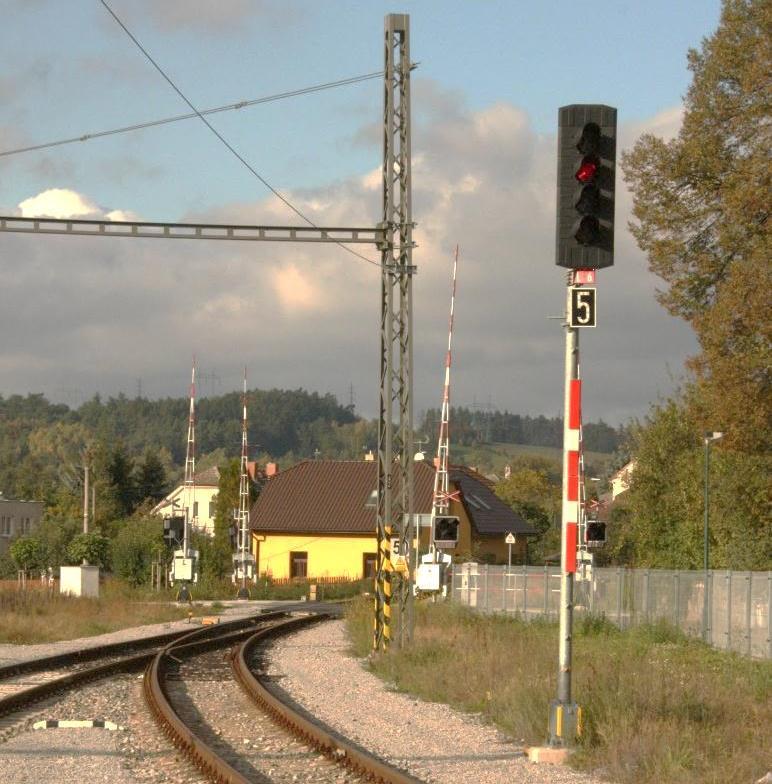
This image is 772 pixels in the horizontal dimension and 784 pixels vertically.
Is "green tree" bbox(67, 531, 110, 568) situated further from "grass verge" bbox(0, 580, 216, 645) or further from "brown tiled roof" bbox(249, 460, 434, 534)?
"grass verge" bbox(0, 580, 216, 645)

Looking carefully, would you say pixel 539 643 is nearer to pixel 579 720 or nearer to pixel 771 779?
pixel 579 720

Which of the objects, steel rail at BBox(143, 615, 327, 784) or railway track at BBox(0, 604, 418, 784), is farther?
railway track at BBox(0, 604, 418, 784)

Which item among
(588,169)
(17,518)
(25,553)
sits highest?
(588,169)

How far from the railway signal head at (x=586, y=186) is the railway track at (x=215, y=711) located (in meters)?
5.32

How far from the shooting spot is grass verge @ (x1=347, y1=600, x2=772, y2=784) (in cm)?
1267

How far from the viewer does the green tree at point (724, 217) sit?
105ft

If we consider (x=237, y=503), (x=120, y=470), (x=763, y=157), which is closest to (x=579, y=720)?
(x=763, y=157)

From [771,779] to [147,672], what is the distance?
44.3 feet

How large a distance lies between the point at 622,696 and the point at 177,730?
4746 millimetres

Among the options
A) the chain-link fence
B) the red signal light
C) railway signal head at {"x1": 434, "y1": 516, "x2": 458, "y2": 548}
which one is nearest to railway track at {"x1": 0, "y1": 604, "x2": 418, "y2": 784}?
railway signal head at {"x1": 434, "y1": 516, "x2": 458, "y2": 548}

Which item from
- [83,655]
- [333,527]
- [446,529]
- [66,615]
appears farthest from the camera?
[333,527]

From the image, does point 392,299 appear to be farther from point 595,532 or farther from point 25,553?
point 25,553

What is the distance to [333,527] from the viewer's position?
286 feet

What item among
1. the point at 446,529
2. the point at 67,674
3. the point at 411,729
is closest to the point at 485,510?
the point at 446,529
